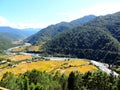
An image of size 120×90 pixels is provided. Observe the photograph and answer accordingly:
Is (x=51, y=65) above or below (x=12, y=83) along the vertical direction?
below

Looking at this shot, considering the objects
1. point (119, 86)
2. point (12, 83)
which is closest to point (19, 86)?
point (12, 83)

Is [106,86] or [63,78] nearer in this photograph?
[106,86]

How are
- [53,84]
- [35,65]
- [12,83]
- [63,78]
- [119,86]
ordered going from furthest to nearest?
[35,65], [63,78], [53,84], [12,83], [119,86]

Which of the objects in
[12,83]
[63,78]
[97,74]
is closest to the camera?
[12,83]

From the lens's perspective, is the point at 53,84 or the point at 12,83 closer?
the point at 12,83

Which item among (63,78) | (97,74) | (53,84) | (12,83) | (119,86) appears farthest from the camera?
(63,78)

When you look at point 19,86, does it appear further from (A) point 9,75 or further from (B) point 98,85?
(B) point 98,85

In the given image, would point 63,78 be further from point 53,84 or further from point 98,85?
point 98,85

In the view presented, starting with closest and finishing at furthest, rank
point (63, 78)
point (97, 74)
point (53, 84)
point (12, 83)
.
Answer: point (12, 83), point (97, 74), point (53, 84), point (63, 78)

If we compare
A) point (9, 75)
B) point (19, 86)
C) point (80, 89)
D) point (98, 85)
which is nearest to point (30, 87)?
point (19, 86)
